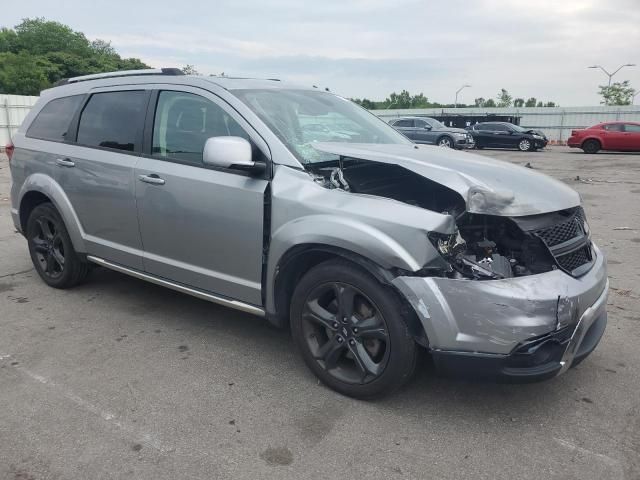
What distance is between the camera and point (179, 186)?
143 inches

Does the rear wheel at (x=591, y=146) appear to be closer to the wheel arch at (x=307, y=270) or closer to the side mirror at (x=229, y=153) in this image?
the wheel arch at (x=307, y=270)

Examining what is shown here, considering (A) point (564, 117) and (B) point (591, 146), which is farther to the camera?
(A) point (564, 117)

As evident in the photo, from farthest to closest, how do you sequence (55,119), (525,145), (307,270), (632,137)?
(525,145)
(632,137)
(55,119)
(307,270)

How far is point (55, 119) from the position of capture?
480 cm

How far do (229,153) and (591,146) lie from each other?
81.1ft

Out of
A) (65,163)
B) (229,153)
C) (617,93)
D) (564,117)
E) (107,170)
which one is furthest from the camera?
(617,93)

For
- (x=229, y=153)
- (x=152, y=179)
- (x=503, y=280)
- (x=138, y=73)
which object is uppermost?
(x=138, y=73)

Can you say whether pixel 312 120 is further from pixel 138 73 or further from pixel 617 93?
pixel 617 93

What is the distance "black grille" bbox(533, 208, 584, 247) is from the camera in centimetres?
284

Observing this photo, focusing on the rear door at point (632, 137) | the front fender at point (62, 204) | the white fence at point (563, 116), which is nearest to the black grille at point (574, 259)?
the front fender at point (62, 204)

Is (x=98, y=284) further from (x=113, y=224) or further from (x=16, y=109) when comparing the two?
(x=16, y=109)

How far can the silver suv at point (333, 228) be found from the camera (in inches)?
105

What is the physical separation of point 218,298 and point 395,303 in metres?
1.35

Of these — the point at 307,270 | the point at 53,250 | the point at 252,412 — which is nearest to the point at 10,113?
the point at 53,250
